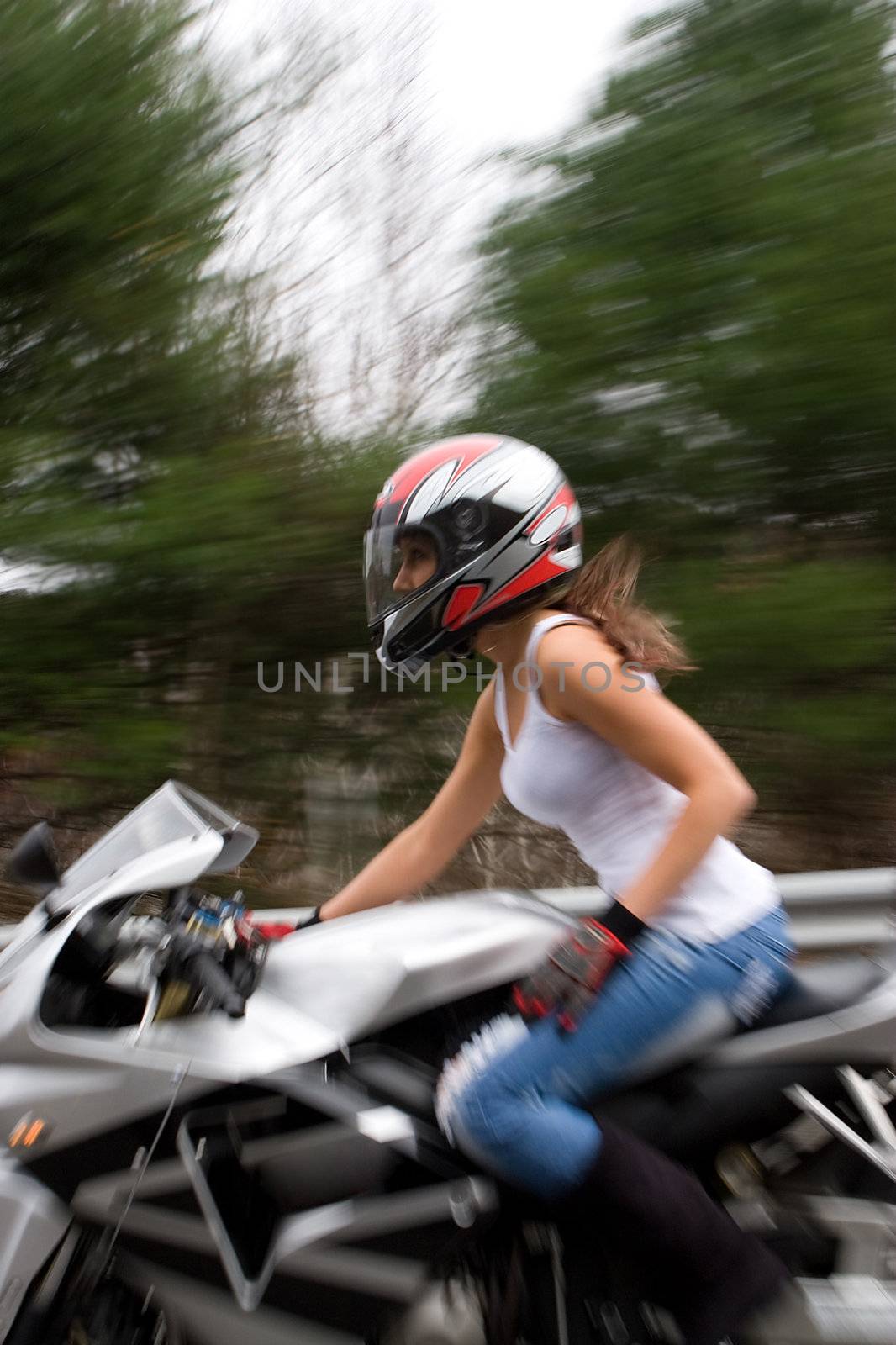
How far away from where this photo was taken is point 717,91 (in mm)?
3975

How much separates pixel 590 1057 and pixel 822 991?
1.48 feet

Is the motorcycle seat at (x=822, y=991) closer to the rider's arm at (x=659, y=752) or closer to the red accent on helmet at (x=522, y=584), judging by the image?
the rider's arm at (x=659, y=752)

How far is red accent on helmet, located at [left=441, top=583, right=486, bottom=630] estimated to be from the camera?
207cm

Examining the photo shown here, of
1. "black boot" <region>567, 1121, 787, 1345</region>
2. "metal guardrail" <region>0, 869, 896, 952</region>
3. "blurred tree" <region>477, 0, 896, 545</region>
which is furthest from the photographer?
"blurred tree" <region>477, 0, 896, 545</region>

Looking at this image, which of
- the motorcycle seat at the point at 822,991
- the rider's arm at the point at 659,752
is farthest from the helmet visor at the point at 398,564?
the motorcycle seat at the point at 822,991

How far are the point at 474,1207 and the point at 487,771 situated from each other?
92cm

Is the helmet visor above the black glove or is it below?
above

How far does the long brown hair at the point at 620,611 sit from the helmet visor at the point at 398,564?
0.89 ft

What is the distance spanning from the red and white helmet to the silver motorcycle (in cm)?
59

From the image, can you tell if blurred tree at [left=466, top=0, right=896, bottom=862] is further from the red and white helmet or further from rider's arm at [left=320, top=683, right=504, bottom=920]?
the red and white helmet

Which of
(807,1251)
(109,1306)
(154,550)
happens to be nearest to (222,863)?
(109,1306)

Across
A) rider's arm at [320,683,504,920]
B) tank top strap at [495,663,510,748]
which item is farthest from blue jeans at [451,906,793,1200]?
rider's arm at [320,683,504,920]

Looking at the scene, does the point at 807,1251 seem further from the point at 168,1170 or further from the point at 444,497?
the point at 444,497

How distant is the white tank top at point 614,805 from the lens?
76.4 inches
